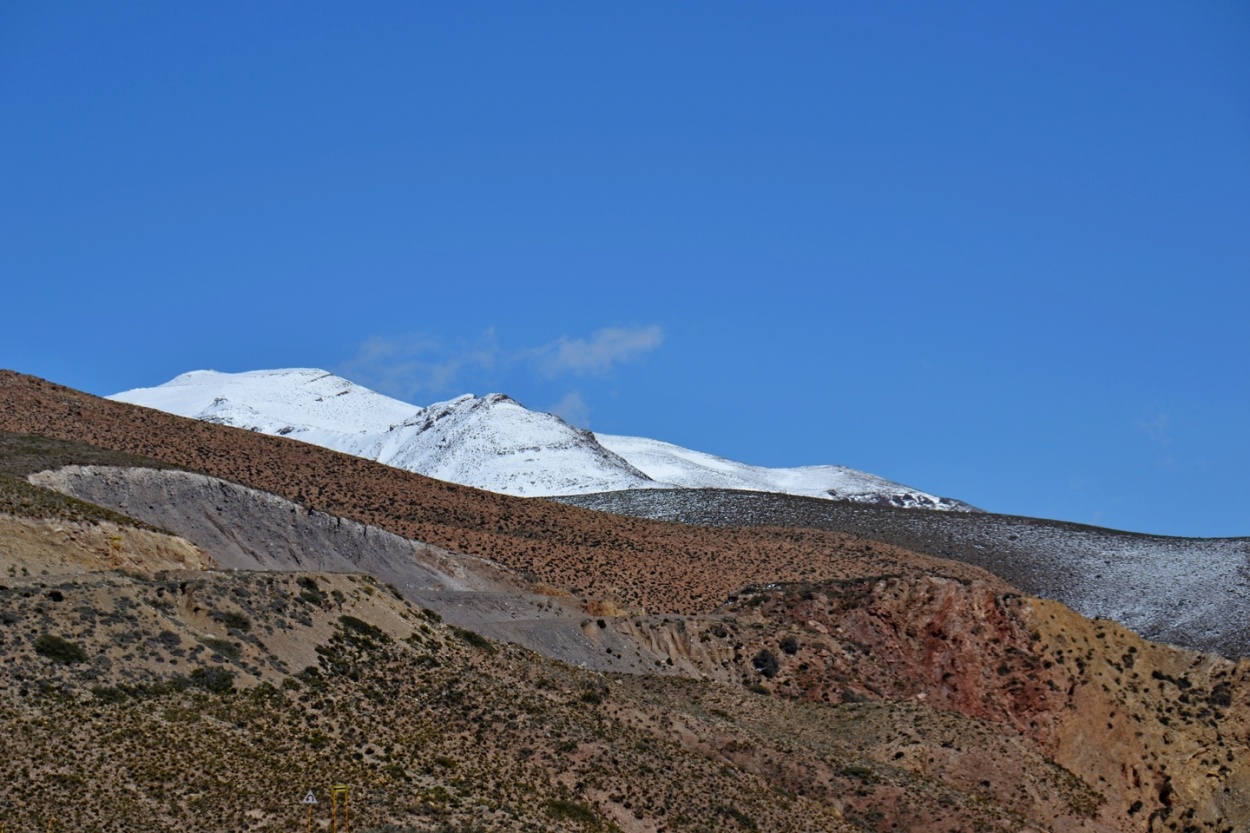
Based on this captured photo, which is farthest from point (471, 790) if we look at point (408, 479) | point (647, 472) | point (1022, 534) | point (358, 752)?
point (647, 472)

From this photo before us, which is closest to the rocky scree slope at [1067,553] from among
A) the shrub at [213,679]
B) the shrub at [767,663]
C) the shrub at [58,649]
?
the shrub at [767,663]

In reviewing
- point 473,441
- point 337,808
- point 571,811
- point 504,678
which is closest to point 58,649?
point 337,808

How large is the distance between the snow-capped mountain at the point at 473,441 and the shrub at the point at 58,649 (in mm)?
89293

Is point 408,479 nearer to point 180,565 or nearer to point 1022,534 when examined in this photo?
point 180,565

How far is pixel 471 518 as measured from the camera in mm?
74375

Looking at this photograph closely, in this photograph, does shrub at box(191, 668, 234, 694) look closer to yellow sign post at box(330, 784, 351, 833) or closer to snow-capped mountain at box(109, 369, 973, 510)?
yellow sign post at box(330, 784, 351, 833)

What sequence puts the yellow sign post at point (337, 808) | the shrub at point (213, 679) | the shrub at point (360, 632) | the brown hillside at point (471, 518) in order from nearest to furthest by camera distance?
1. the yellow sign post at point (337, 808)
2. the shrub at point (213, 679)
3. the shrub at point (360, 632)
4. the brown hillside at point (471, 518)

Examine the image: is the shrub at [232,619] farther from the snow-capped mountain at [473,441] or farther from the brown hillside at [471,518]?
the snow-capped mountain at [473,441]

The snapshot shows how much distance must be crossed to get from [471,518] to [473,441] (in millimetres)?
64156

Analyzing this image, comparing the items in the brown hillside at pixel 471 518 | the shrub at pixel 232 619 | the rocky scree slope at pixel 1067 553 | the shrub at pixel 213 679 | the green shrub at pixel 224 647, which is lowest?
the shrub at pixel 213 679

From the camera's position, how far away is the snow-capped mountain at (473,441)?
13146 cm

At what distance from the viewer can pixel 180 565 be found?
1786 inches

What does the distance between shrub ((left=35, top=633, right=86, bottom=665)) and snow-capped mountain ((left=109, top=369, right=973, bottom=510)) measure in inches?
3515

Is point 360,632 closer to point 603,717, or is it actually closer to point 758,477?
point 603,717
